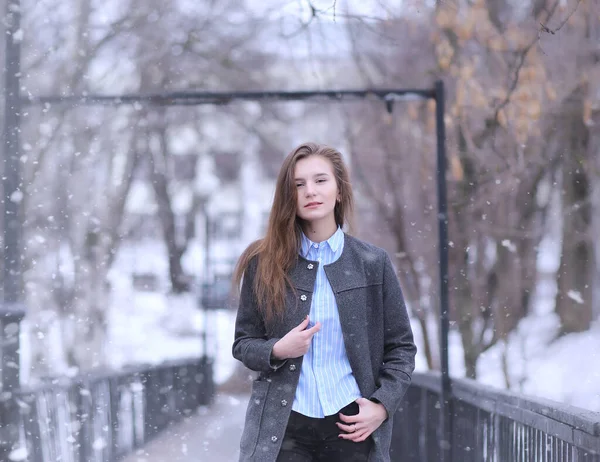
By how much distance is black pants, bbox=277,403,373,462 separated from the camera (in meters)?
2.81

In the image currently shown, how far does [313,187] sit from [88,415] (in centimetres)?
427

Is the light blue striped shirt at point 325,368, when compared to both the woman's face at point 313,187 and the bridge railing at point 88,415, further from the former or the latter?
the bridge railing at point 88,415

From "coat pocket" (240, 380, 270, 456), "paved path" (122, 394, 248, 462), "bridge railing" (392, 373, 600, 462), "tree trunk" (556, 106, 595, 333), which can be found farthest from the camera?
"tree trunk" (556, 106, 595, 333)

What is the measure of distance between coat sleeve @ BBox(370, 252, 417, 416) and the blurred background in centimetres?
236

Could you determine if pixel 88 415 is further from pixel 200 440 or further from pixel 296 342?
pixel 296 342

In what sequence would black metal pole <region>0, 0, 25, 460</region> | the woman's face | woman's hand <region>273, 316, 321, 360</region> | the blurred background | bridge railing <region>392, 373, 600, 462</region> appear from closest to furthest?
woman's hand <region>273, 316, 321, 360</region> < the woman's face < bridge railing <region>392, 373, 600, 462</region> < black metal pole <region>0, 0, 25, 460</region> < the blurred background

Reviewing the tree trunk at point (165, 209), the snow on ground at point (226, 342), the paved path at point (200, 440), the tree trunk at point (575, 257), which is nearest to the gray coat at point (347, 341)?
the snow on ground at point (226, 342)

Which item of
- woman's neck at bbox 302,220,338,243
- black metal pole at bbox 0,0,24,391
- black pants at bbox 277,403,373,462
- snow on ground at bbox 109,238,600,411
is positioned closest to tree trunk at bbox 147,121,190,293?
snow on ground at bbox 109,238,600,411

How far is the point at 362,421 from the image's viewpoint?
2762mm

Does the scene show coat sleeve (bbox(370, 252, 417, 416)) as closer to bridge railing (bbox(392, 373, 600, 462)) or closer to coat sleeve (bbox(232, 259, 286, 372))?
coat sleeve (bbox(232, 259, 286, 372))

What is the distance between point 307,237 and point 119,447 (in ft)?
17.2

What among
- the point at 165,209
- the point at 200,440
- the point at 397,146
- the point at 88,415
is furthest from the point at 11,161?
the point at 165,209

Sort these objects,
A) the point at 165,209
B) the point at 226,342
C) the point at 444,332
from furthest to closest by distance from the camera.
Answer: the point at 226,342 < the point at 165,209 < the point at 444,332

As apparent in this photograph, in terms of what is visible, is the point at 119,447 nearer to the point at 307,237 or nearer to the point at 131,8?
the point at 307,237
